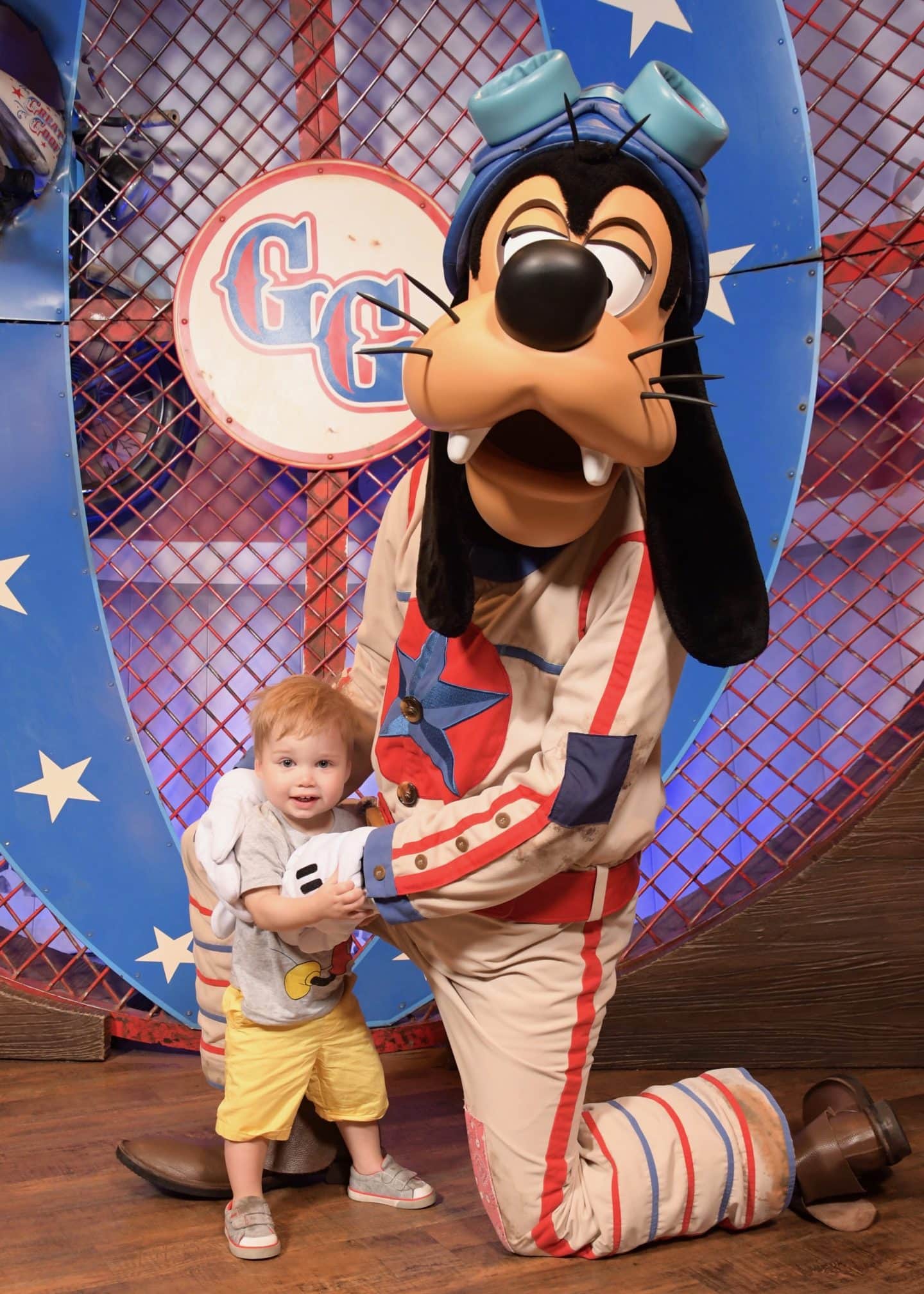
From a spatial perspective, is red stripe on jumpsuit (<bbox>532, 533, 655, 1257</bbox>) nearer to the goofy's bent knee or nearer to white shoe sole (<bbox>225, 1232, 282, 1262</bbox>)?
white shoe sole (<bbox>225, 1232, 282, 1262</bbox>)

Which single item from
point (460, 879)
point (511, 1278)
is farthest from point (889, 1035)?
point (460, 879)

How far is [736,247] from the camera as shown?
2.16 metres

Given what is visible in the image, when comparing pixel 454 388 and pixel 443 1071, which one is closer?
pixel 454 388

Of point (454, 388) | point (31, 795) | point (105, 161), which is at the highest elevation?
point (105, 161)

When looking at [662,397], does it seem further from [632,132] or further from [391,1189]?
[391,1189]

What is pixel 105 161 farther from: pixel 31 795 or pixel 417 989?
pixel 417 989

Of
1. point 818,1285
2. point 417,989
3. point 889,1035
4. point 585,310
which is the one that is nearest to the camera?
point 585,310

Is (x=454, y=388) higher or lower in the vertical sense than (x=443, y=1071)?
higher

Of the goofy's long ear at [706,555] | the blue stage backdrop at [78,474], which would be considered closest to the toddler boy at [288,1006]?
the goofy's long ear at [706,555]

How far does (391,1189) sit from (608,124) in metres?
1.28

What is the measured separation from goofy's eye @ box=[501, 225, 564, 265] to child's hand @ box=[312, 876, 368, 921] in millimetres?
689

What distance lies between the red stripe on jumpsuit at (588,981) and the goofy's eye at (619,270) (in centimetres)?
26

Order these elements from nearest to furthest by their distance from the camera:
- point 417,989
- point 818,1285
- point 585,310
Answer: point 585,310, point 818,1285, point 417,989

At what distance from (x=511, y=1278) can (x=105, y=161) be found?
202cm
